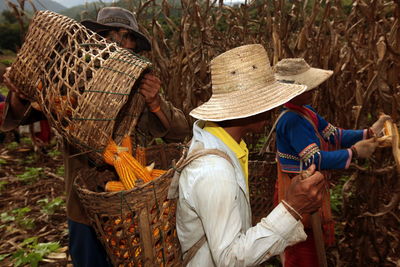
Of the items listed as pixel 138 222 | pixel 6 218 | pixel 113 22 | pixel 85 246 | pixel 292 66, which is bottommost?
pixel 6 218

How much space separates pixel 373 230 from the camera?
2.26 metres

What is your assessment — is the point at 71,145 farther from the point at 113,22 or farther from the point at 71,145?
the point at 113,22

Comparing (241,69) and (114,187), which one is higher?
(241,69)

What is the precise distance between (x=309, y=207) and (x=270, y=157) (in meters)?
1.50

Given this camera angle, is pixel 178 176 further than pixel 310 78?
No

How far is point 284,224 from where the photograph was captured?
109cm

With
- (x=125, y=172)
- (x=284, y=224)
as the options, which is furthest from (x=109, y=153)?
Answer: (x=284, y=224)

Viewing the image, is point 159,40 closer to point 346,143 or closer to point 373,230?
point 346,143

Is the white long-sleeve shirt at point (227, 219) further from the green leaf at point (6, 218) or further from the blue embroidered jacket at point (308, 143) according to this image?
the green leaf at point (6, 218)

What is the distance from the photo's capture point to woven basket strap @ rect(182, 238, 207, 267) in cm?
123

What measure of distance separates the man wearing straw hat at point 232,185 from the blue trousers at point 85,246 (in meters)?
0.81

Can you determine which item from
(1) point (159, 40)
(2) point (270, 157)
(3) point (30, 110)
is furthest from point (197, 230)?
(1) point (159, 40)

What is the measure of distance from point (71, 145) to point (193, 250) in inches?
36.9

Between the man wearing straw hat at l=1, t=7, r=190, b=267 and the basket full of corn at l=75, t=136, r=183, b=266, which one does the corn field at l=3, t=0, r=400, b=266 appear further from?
the basket full of corn at l=75, t=136, r=183, b=266
